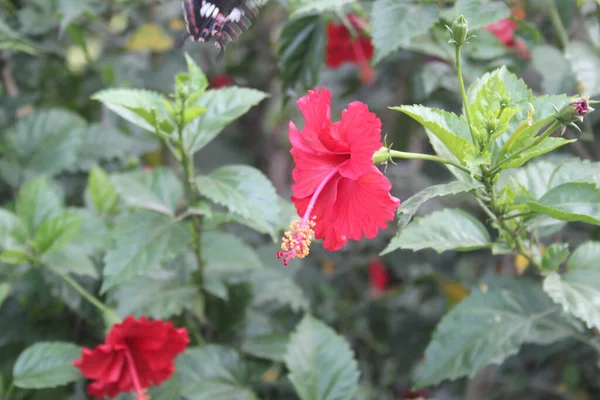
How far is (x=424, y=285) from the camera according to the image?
1791 mm

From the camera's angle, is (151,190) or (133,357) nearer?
(133,357)

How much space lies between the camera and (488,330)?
1033 mm

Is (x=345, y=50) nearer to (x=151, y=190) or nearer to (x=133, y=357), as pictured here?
(x=151, y=190)

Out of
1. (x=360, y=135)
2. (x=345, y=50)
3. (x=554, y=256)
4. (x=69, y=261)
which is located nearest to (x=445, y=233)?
(x=554, y=256)

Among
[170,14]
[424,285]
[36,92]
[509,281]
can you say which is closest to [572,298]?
[509,281]

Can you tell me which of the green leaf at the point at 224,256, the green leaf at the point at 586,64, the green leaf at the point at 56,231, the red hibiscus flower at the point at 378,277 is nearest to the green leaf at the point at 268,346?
the green leaf at the point at 224,256

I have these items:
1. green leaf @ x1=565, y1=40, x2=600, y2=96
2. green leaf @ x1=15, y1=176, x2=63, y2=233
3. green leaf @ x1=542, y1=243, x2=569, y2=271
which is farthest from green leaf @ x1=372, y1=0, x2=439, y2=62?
green leaf @ x1=15, y1=176, x2=63, y2=233

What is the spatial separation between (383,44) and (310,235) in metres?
0.46

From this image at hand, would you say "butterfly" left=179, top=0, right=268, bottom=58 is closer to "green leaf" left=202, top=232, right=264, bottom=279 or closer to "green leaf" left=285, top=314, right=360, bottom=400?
"green leaf" left=202, top=232, right=264, bottom=279

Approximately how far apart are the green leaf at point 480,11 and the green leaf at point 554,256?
1.25 ft

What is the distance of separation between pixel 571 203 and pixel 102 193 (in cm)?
92

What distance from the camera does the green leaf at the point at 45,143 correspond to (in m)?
1.41

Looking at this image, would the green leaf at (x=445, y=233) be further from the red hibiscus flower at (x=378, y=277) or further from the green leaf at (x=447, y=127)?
the red hibiscus flower at (x=378, y=277)

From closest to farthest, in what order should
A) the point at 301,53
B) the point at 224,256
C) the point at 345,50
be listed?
the point at 224,256
the point at 301,53
the point at 345,50
